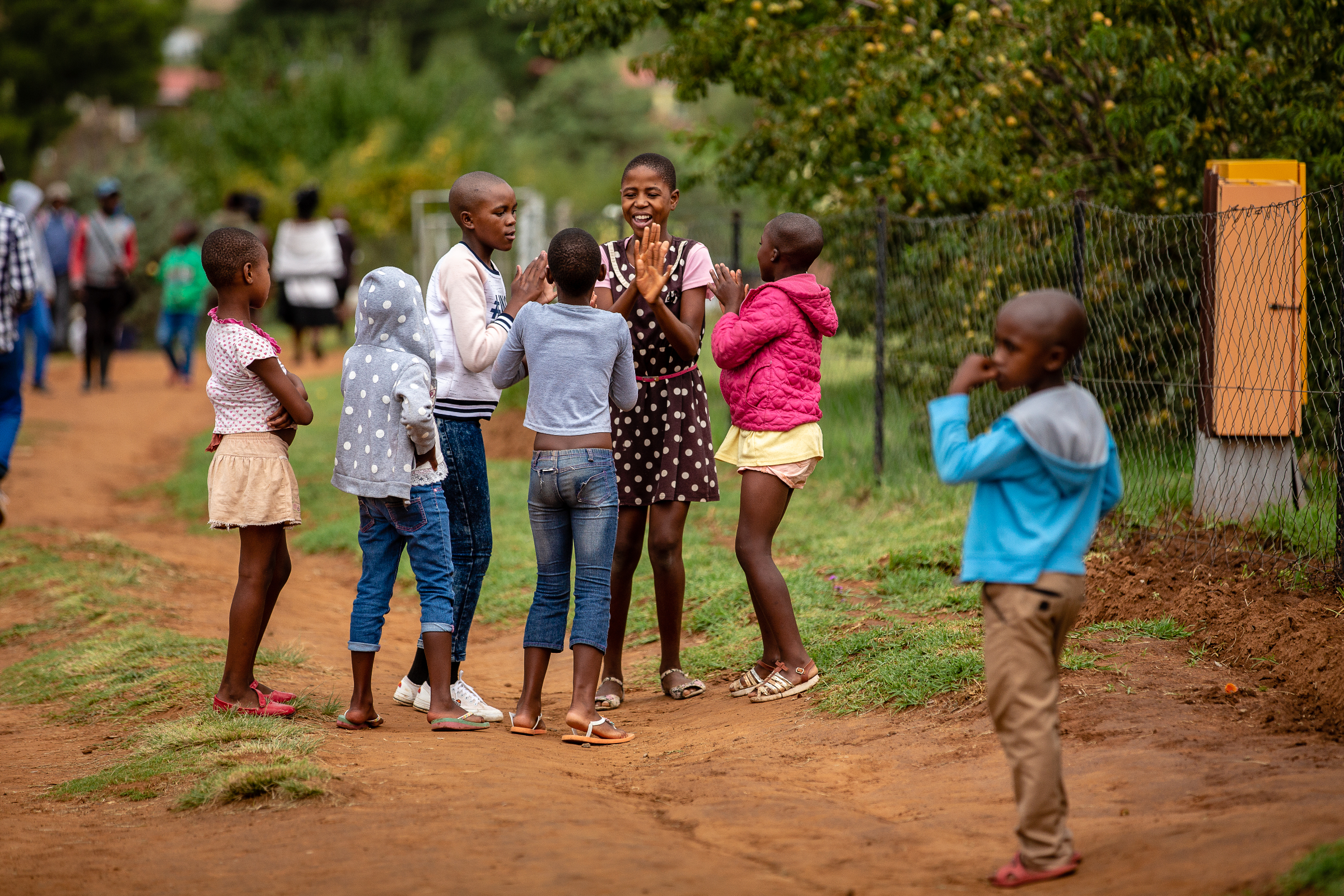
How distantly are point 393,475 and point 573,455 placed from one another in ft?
2.15

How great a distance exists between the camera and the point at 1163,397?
7.88 meters

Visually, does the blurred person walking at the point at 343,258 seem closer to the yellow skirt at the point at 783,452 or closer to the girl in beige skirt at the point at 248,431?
the girl in beige skirt at the point at 248,431

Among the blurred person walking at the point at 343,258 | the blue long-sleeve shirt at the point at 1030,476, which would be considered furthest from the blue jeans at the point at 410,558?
the blurred person walking at the point at 343,258

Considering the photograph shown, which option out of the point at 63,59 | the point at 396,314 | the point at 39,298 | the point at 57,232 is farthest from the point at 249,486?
the point at 63,59

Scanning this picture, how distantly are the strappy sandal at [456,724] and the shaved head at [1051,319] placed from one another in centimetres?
260

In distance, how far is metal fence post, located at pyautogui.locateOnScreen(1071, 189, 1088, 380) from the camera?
680 cm

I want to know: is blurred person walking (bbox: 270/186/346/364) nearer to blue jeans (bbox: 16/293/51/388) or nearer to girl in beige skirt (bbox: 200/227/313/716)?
blue jeans (bbox: 16/293/51/388)

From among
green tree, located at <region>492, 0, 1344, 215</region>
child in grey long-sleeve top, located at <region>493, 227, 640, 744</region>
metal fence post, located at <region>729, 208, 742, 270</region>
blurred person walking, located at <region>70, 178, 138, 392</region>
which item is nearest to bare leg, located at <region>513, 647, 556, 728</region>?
child in grey long-sleeve top, located at <region>493, 227, 640, 744</region>

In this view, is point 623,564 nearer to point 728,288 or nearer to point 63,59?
point 728,288

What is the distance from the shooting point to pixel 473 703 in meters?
5.06

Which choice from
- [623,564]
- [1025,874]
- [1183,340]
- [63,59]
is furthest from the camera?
[63,59]

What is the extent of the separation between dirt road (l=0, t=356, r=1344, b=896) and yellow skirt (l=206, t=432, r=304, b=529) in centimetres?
86

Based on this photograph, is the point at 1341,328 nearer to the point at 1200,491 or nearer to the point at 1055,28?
the point at 1200,491

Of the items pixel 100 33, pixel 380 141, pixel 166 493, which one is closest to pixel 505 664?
pixel 166 493
